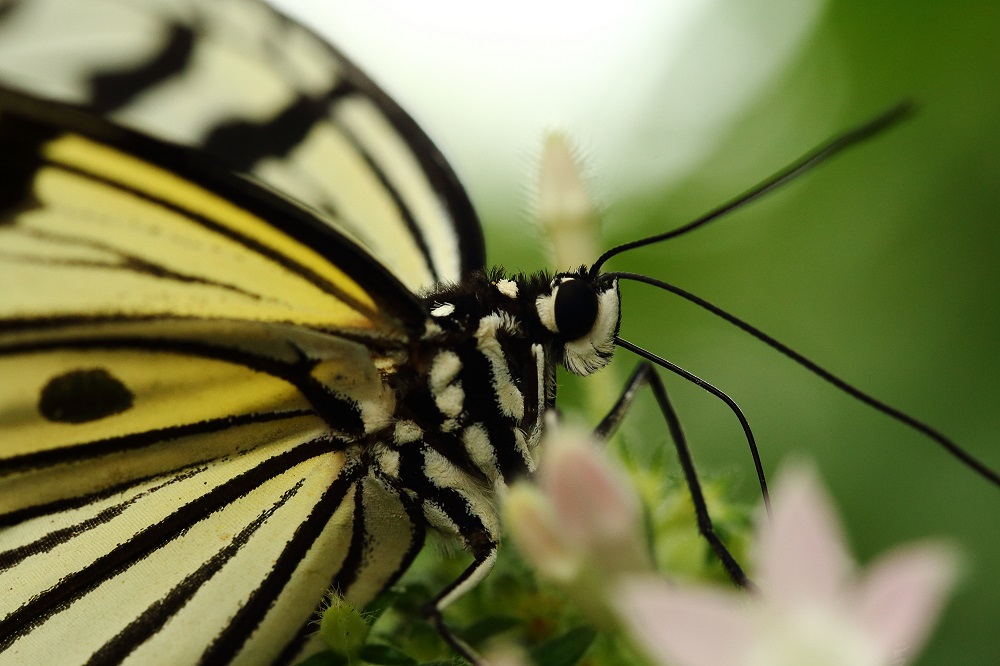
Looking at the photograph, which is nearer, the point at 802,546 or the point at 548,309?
the point at 802,546

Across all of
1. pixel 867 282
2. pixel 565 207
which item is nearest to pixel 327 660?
pixel 565 207

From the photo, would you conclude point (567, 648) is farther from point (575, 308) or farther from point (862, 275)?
point (862, 275)

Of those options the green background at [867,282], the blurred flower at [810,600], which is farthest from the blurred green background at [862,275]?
the blurred flower at [810,600]

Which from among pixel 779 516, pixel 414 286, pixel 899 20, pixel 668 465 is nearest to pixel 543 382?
pixel 668 465

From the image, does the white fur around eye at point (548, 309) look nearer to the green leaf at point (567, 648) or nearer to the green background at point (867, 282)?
the green leaf at point (567, 648)

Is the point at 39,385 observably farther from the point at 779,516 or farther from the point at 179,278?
the point at 779,516

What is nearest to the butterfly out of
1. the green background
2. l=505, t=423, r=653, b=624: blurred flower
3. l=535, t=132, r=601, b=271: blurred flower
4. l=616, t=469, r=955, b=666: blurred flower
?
l=535, t=132, r=601, b=271: blurred flower
